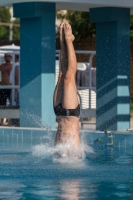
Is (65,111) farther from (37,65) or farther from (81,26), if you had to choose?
(81,26)

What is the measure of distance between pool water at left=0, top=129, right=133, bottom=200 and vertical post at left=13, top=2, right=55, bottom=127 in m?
2.04

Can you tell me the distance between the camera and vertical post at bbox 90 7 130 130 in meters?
13.3

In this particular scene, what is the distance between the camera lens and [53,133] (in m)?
12.3

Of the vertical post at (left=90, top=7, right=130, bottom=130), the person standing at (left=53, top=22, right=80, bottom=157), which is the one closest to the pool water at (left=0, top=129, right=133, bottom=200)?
the person standing at (left=53, top=22, right=80, bottom=157)

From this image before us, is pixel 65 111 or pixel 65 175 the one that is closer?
pixel 65 175

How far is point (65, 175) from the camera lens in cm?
786

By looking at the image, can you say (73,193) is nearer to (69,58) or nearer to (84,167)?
(84,167)

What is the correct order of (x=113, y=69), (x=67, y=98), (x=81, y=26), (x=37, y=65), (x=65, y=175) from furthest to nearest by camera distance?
(x=81, y=26) < (x=113, y=69) < (x=37, y=65) < (x=67, y=98) < (x=65, y=175)

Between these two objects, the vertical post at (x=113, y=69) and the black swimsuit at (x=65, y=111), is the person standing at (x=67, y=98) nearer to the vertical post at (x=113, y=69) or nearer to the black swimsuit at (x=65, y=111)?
the black swimsuit at (x=65, y=111)

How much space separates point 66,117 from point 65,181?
1.68 m

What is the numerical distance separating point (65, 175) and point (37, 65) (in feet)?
18.4

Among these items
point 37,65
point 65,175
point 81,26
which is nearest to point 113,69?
point 37,65

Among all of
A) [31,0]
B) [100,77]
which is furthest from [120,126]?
[31,0]

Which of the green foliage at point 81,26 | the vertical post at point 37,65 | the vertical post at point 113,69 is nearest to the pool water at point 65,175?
the vertical post at point 37,65
